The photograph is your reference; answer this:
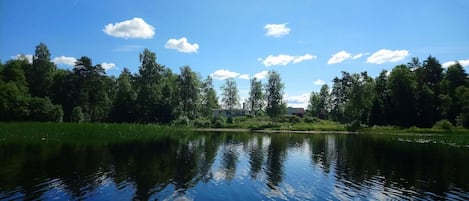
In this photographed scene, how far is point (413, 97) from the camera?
10156 cm

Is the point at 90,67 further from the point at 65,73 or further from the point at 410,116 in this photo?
the point at 410,116

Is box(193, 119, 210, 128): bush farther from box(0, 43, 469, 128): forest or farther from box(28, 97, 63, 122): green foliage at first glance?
box(28, 97, 63, 122): green foliage

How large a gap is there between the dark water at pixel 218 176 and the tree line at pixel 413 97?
2662 inches

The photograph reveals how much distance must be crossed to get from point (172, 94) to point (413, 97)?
64.8m

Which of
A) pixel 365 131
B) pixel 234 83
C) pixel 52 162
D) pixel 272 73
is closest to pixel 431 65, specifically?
pixel 365 131

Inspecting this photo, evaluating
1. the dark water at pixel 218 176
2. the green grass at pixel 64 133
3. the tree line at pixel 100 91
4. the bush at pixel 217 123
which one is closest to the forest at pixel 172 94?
the tree line at pixel 100 91

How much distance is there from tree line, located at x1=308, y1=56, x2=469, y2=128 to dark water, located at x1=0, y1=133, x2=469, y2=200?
6761cm

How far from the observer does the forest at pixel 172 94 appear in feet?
307

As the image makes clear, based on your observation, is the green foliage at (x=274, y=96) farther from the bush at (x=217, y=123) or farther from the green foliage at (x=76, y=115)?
the green foliage at (x=76, y=115)

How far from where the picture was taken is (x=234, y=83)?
455ft

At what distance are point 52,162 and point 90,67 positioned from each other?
76.5 meters

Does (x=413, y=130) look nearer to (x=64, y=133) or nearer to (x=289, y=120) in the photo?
(x=289, y=120)

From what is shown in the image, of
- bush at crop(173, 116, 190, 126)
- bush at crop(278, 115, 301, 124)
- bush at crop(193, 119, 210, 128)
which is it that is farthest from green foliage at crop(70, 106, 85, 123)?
bush at crop(278, 115, 301, 124)

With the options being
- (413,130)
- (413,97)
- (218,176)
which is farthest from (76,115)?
(413,97)
